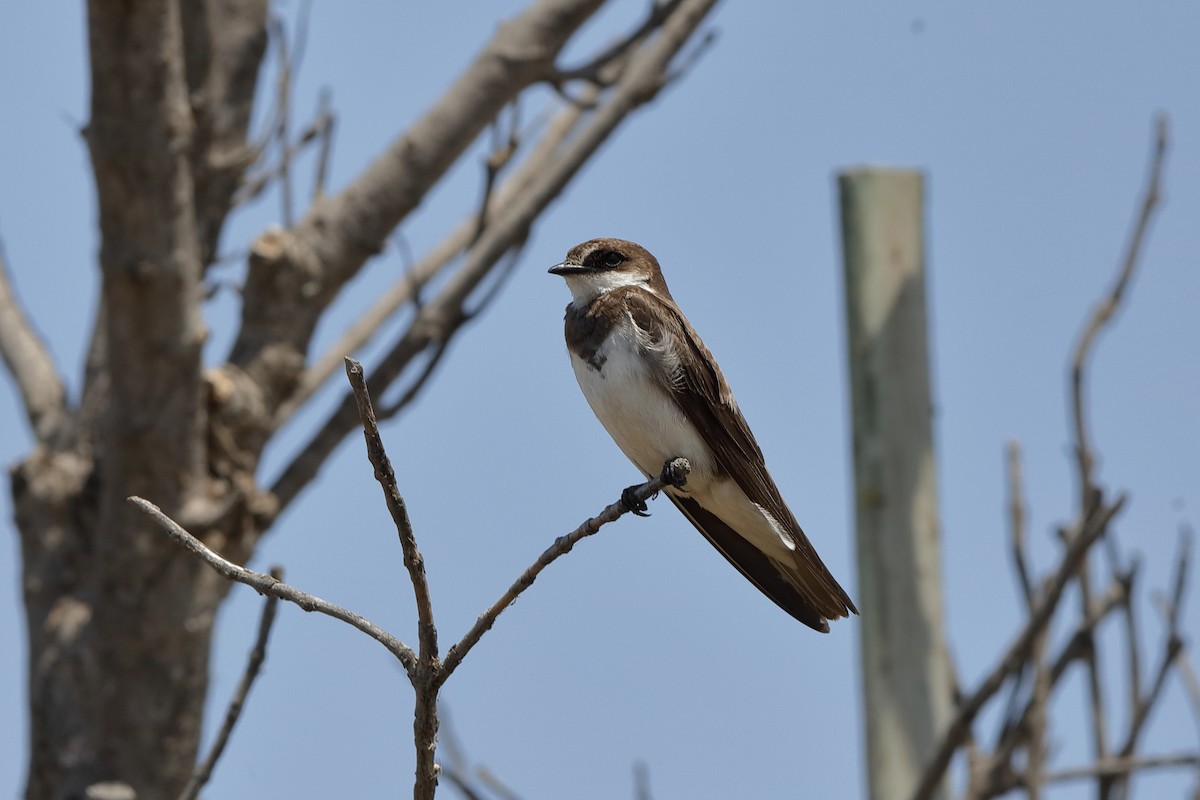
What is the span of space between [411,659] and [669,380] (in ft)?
5.55

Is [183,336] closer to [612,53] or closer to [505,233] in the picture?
[505,233]

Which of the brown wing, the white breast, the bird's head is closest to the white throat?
the bird's head

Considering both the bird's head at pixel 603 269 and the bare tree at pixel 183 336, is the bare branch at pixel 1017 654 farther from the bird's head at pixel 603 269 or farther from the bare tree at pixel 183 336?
the bare tree at pixel 183 336

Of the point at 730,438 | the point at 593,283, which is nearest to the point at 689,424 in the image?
the point at 730,438

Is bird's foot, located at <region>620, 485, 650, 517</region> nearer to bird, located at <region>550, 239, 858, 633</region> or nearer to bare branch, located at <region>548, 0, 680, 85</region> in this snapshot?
bird, located at <region>550, 239, 858, 633</region>

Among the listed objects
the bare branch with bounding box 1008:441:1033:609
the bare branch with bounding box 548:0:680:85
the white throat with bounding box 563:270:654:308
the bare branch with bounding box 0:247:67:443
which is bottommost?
the bare branch with bounding box 1008:441:1033:609

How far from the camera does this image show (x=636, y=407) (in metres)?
3.93

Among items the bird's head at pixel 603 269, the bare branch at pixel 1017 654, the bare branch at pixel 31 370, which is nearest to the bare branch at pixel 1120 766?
the bare branch at pixel 1017 654

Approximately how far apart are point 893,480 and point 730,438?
2023mm

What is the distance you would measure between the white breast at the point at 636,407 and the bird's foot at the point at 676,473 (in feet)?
0.80

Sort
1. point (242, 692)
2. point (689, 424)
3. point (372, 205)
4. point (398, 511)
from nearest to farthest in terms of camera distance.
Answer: point (398, 511) → point (242, 692) → point (689, 424) → point (372, 205)

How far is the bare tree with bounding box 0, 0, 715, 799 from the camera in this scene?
4.72 meters

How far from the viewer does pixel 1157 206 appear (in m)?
4.57

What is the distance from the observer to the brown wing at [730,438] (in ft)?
13.0
